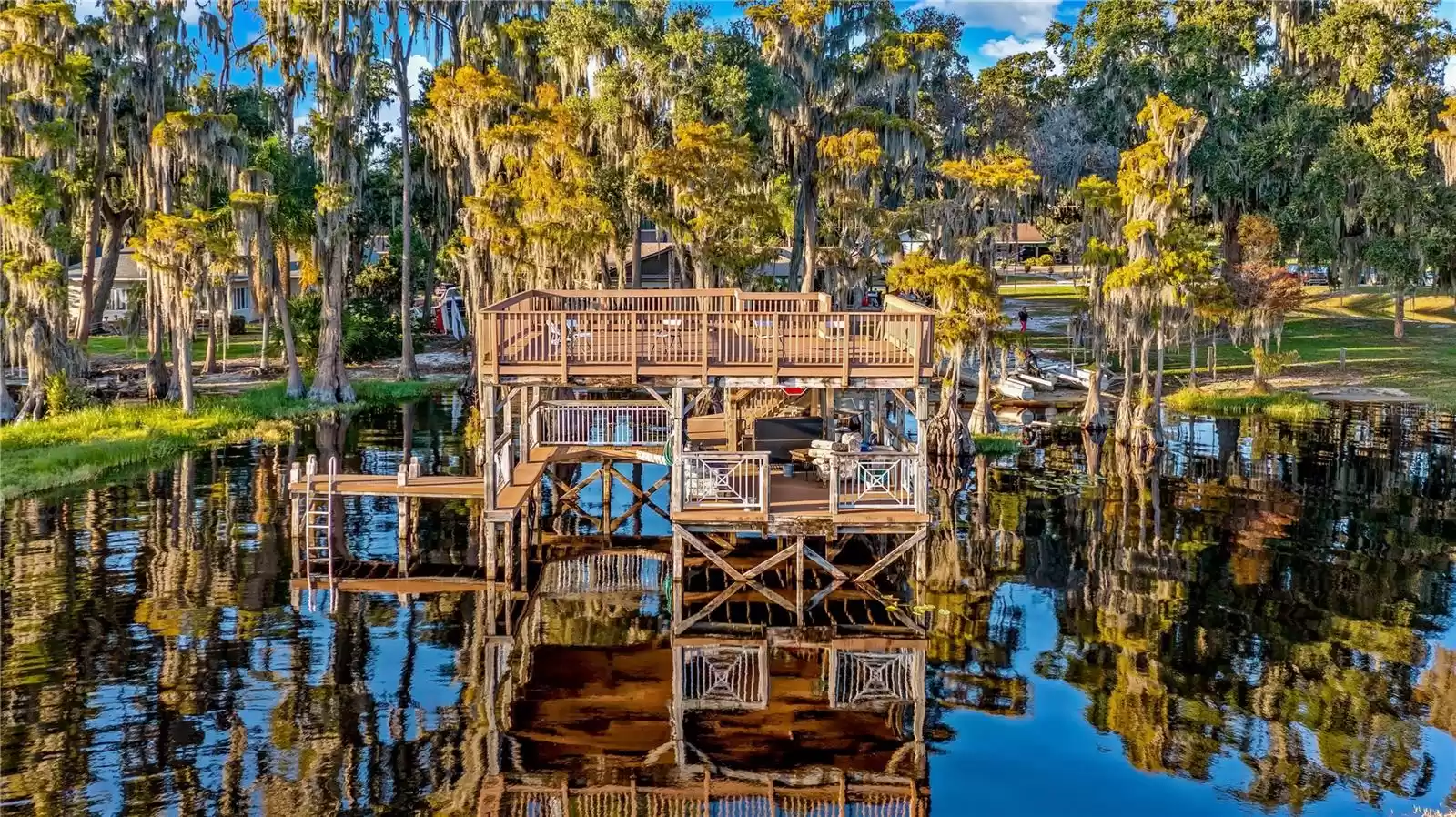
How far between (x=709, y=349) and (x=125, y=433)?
77.3 feet

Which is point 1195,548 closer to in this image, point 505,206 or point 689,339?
point 689,339

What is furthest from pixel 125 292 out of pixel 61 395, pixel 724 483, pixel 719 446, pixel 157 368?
pixel 724 483

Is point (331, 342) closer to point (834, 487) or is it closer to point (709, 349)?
point (709, 349)

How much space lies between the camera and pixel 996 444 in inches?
1565

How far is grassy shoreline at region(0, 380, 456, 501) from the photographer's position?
32.2 m

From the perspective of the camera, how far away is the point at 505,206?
43.8 metres

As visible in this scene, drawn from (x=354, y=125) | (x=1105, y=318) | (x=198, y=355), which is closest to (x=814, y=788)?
(x=1105, y=318)

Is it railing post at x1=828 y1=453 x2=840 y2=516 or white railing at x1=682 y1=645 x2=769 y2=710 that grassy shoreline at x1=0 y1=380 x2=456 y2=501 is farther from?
railing post at x1=828 y1=453 x2=840 y2=516

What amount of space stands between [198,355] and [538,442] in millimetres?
35516

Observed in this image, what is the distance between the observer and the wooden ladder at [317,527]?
77.6ft

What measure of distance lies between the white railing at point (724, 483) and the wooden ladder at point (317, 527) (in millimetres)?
7040

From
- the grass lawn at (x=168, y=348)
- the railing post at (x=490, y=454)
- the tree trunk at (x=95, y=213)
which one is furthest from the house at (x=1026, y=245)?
the railing post at (x=490, y=454)

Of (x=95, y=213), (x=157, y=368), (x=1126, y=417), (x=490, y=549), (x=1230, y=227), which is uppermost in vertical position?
(x=1230, y=227)

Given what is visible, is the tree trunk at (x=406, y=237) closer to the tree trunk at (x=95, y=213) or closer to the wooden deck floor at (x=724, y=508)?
the tree trunk at (x=95, y=213)
